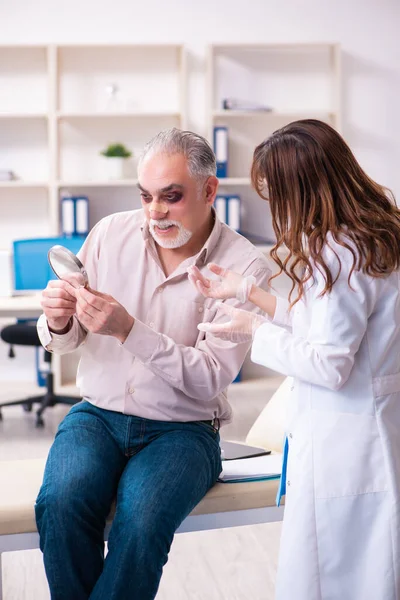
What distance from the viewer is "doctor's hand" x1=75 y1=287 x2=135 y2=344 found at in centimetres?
166

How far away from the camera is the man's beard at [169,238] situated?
1.86 meters

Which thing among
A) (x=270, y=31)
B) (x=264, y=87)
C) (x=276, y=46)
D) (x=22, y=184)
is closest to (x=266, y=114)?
(x=264, y=87)

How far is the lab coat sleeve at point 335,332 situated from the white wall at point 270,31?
396 cm

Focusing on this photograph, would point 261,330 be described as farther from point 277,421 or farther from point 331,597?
point 277,421

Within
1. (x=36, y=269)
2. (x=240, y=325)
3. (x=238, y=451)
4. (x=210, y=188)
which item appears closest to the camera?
(x=240, y=325)

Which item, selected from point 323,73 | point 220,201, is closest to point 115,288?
point 220,201

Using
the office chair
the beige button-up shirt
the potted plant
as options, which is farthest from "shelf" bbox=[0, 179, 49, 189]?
the beige button-up shirt

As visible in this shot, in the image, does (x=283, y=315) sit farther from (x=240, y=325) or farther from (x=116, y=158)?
(x=116, y=158)

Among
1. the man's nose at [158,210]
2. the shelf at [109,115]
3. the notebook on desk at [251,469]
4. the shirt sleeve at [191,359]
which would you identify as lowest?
the notebook on desk at [251,469]

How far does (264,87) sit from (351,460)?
164 inches

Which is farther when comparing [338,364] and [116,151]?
[116,151]

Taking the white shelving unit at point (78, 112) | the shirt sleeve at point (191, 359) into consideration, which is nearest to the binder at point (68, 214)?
the white shelving unit at point (78, 112)

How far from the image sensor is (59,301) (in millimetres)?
1743

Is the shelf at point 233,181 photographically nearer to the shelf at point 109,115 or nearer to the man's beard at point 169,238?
the shelf at point 109,115
